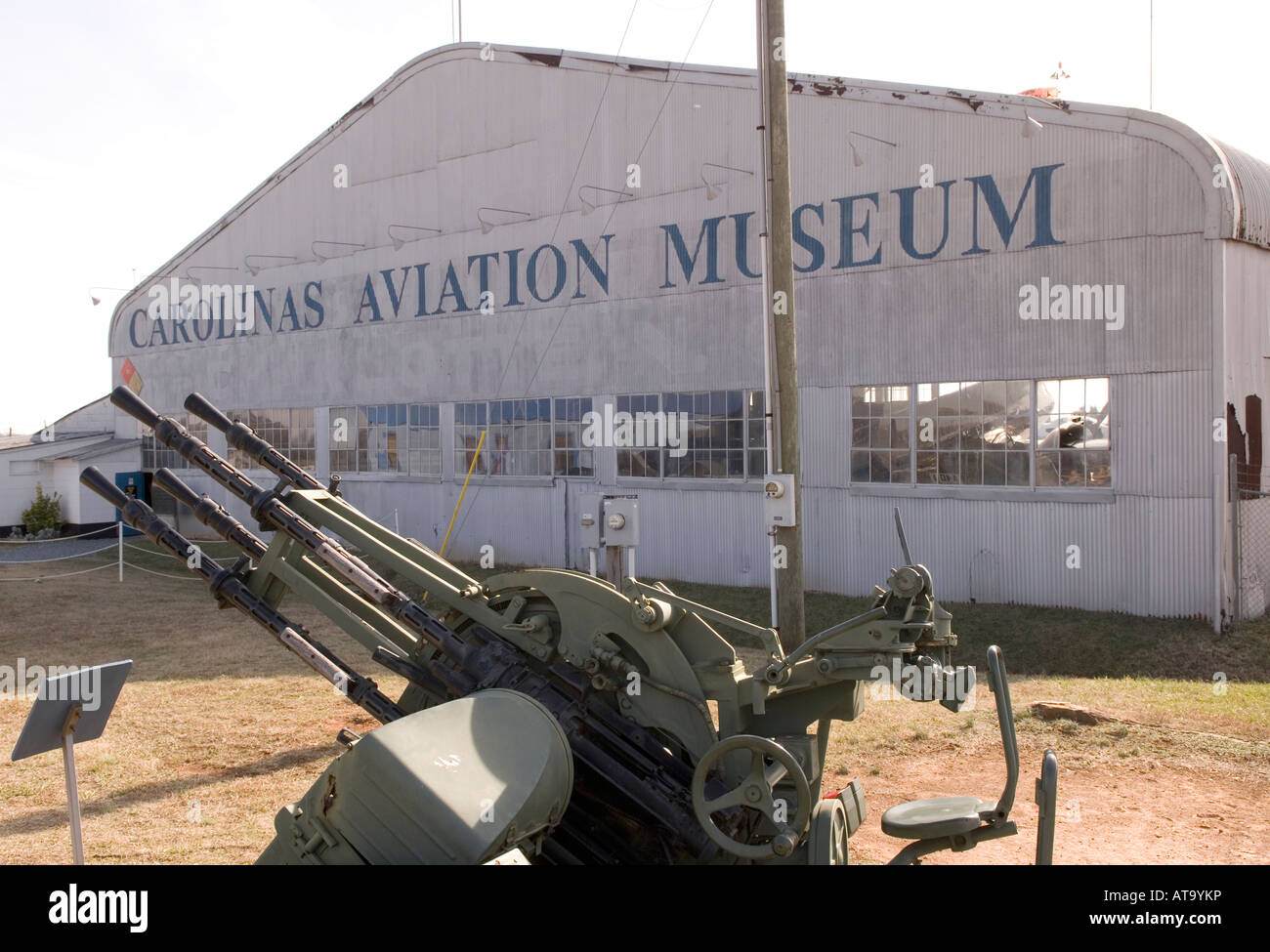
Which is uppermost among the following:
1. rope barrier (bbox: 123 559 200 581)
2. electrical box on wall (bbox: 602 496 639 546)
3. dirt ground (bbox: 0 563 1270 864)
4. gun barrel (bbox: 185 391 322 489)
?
gun barrel (bbox: 185 391 322 489)

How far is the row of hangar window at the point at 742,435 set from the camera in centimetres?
1302

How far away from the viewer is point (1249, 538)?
12398 millimetres

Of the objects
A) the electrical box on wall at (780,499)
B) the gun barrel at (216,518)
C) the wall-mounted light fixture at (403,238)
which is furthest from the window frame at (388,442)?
the gun barrel at (216,518)

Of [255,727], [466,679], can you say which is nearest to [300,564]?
[466,679]

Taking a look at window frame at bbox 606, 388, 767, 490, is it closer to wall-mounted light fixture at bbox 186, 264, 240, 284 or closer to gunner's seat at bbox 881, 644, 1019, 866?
gunner's seat at bbox 881, 644, 1019, 866

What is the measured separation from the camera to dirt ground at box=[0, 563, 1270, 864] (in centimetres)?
662

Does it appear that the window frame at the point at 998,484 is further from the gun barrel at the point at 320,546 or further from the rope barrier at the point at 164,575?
the rope barrier at the point at 164,575

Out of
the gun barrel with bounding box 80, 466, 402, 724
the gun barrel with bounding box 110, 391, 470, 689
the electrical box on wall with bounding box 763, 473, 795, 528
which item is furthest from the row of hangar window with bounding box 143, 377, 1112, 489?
the gun barrel with bounding box 80, 466, 402, 724

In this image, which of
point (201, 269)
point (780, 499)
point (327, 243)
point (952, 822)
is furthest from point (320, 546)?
point (201, 269)

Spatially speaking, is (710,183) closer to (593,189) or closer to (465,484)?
(593,189)

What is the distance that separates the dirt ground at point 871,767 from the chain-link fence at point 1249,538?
7.07 feet

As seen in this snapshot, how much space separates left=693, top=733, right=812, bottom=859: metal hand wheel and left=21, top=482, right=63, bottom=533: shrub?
2679cm

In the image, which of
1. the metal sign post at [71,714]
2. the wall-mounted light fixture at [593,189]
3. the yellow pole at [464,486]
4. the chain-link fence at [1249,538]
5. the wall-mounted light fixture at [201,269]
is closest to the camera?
the metal sign post at [71,714]
